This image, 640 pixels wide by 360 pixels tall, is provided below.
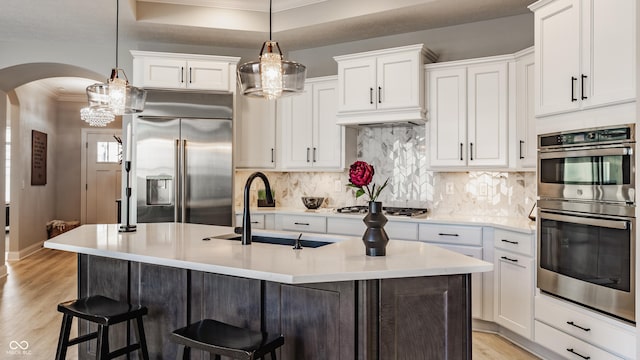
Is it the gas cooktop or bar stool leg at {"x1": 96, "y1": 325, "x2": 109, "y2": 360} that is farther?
the gas cooktop

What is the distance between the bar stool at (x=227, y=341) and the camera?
1.66 metres

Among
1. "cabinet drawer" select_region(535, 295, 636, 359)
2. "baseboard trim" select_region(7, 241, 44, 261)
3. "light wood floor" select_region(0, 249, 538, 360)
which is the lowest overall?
"light wood floor" select_region(0, 249, 538, 360)

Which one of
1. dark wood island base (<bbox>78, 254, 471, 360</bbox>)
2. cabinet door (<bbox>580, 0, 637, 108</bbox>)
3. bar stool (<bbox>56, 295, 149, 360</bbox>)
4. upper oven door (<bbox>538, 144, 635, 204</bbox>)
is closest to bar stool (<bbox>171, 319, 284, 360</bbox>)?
dark wood island base (<bbox>78, 254, 471, 360</bbox>)

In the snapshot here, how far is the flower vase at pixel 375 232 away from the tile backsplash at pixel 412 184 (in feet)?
7.80

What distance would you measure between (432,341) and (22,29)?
468 centimetres

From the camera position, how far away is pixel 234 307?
2.10 metres

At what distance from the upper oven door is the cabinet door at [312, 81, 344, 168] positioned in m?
2.06

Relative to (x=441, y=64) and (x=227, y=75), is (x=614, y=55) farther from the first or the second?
(x=227, y=75)

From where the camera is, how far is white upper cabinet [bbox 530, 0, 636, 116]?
233 centimetres

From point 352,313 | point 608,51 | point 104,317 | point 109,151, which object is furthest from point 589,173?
point 109,151

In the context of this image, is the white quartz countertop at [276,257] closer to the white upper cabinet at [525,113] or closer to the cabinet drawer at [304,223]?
the cabinet drawer at [304,223]

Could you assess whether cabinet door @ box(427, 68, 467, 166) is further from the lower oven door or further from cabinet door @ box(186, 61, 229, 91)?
cabinet door @ box(186, 61, 229, 91)

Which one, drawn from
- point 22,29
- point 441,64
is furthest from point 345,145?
point 22,29

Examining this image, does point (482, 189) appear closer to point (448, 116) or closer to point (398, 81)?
Result: point (448, 116)
